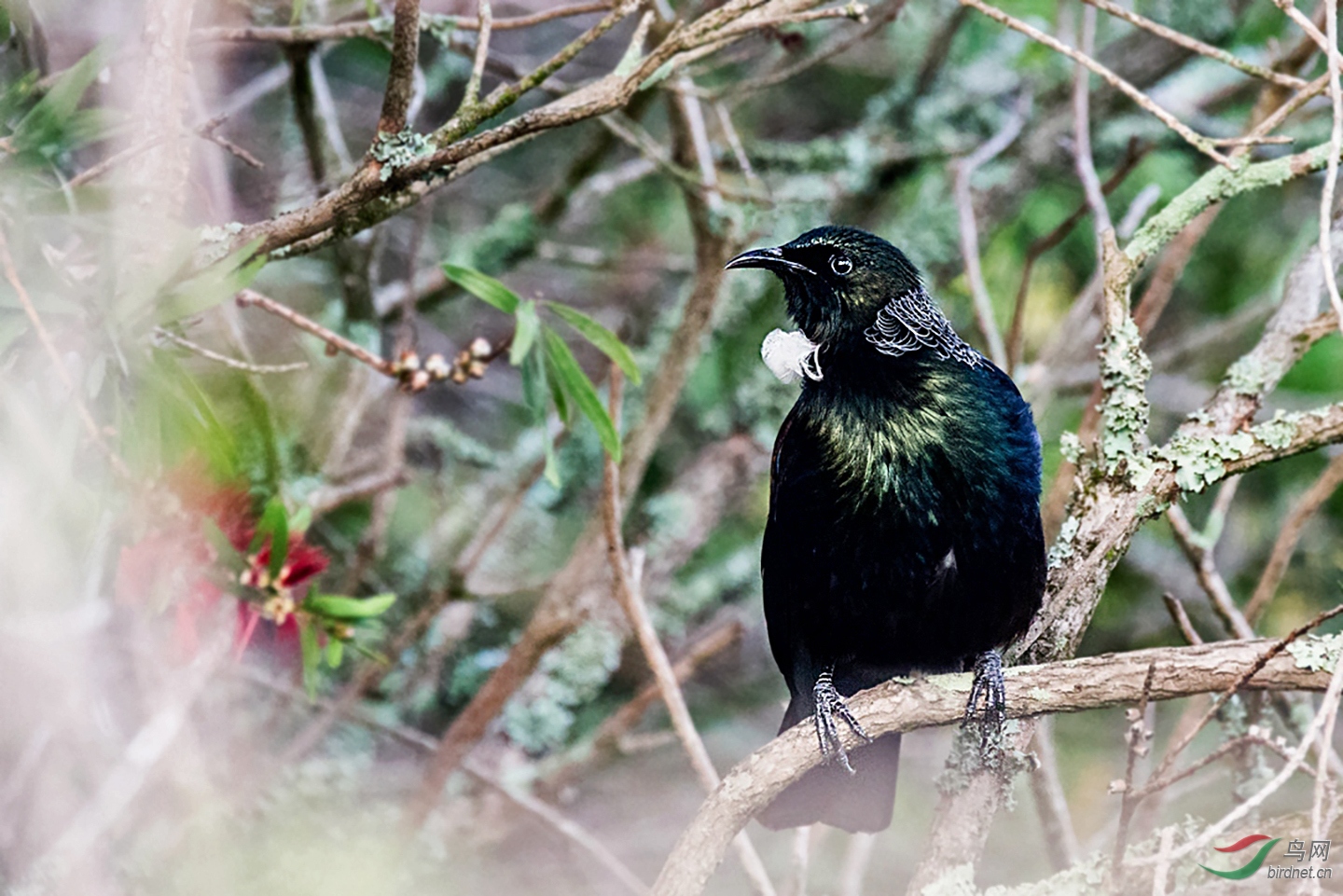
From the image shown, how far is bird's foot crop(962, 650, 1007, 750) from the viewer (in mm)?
1499

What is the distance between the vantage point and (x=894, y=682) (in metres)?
1.56

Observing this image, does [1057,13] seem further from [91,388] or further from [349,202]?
[91,388]

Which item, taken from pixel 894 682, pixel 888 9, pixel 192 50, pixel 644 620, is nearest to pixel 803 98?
pixel 888 9

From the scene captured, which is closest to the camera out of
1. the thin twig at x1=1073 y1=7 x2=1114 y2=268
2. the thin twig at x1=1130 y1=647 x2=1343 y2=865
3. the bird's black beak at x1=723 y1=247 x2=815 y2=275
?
the thin twig at x1=1130 y1=647 x2=1343 y2=865

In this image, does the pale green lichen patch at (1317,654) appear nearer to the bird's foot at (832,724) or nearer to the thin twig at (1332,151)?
the thin twig at (1332,151)

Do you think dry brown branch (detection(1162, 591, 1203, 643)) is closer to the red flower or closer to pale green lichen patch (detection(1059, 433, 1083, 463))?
pale green lichen patch (detection(1059, 433, 1083, 463))

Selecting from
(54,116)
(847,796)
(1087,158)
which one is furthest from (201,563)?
(1087,158)

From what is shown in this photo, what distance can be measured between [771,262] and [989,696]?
629mm

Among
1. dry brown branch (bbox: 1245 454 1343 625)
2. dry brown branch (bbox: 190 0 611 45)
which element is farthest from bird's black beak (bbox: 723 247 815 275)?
dry brown branch (bbox: 1245 454 1343 625)

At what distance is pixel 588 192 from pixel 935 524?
208cm

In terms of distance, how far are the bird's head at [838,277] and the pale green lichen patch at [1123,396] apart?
1.08 ft

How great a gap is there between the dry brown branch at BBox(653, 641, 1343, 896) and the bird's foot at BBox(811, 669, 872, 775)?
0.05 feet

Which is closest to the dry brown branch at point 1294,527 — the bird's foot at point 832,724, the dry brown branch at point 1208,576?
the dry brown branch at point 1208,576

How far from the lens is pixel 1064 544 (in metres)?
1.65
